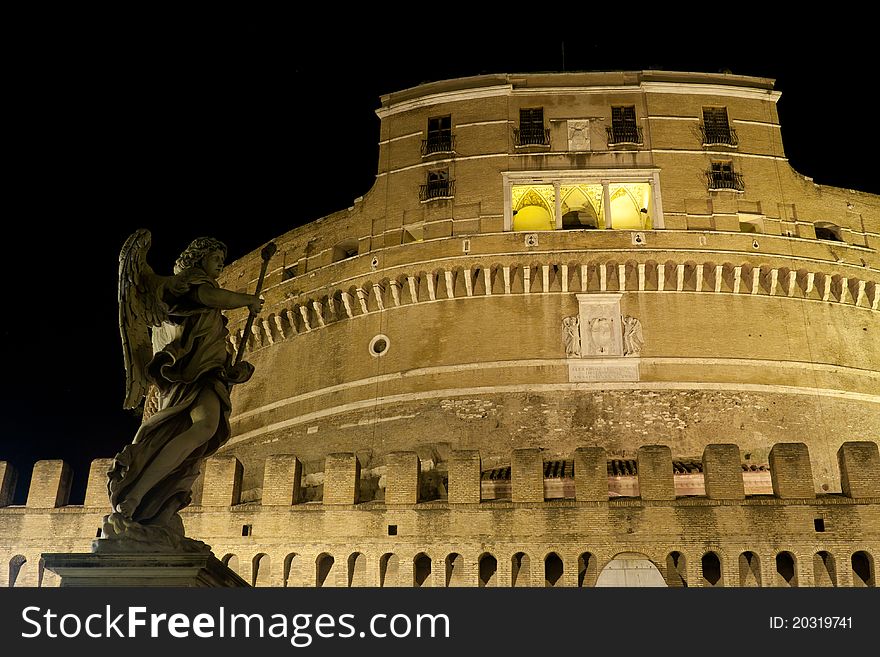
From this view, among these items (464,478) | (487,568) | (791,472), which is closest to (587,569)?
(487,568)

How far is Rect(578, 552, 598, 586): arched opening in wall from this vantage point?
16547 mm

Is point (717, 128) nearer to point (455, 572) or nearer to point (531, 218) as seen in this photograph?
point (531, 218)

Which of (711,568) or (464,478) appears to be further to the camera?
(711,568)

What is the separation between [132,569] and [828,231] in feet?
80.9

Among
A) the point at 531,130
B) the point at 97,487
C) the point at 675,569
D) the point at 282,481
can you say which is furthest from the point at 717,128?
the point at 97,487

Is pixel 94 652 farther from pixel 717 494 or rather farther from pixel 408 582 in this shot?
pixel 717 494

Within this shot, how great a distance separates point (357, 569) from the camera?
56.4 feet

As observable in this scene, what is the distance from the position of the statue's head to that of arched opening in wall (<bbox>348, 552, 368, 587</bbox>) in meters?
10.2

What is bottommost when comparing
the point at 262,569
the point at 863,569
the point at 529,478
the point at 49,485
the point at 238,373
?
the point at 238,373

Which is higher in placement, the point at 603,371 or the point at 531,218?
the point at 531,218

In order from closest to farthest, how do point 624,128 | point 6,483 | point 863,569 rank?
point 863,569, point 6,483, point 624,128

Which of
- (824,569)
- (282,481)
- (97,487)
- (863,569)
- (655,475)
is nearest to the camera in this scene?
(824,569)

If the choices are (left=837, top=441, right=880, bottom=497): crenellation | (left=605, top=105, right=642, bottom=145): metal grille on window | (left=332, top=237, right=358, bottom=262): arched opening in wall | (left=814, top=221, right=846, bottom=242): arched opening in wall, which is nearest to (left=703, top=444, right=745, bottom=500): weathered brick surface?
(left=837, top=441, right=880, bottom=497): crenellation

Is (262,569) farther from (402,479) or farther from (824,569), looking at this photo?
(824,569)
